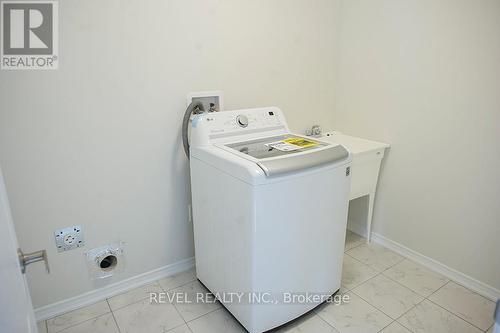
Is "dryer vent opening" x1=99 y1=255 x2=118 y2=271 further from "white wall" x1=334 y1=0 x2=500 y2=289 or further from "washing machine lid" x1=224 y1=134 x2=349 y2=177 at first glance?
"white wall" x1=334 y1=0 x2=500 y2=289

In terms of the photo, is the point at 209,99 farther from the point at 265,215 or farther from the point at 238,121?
the point at 265,215

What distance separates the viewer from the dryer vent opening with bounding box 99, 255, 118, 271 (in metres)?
1.78

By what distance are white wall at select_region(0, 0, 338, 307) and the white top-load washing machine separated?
0.80ft

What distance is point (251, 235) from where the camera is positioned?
1331 millimetres

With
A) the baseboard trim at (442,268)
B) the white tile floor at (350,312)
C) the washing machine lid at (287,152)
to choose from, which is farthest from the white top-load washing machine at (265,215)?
the baseboard trim at (442,268)

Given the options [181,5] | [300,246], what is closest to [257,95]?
[181,5]

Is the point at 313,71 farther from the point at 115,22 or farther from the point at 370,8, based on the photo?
the point at 115,22

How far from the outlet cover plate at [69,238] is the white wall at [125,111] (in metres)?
0.03

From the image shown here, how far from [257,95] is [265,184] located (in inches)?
36.3

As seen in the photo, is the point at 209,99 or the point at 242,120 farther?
the point at 209,99

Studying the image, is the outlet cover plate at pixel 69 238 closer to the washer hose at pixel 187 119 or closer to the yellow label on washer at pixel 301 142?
the washer hose at pixel 187 119

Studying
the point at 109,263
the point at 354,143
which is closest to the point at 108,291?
the point at 109,263

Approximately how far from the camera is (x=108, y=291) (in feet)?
5.89

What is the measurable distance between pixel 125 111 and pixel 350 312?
153 centimetres
